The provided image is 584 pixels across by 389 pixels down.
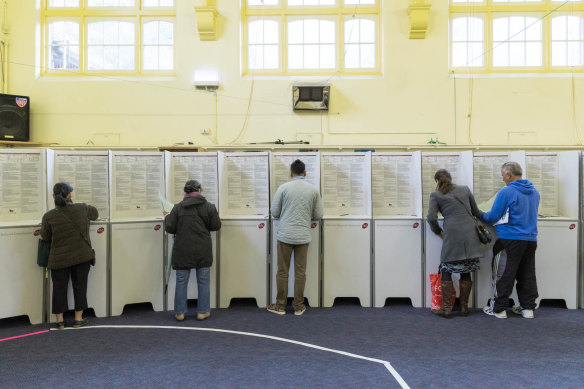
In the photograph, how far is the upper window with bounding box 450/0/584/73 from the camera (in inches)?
269

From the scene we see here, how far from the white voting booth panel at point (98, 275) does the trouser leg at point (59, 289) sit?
1.20ft

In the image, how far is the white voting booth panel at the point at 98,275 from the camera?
13.2 feet

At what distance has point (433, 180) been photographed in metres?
4.57

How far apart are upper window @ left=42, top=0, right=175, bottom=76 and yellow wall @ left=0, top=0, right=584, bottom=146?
255 mm

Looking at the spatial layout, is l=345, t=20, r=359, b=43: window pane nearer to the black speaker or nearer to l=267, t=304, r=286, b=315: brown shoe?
l=267, t=304, r=286, b=315: brown shoe

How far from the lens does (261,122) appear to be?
683cm

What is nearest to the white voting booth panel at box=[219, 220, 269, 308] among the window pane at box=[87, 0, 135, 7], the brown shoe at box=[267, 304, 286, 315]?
the brown shoe at box=[267, 304, 286, 315]

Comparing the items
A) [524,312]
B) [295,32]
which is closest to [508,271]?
[524,312]

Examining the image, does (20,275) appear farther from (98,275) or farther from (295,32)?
(295,32)

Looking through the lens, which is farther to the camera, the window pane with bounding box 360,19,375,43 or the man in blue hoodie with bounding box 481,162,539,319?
the window pane with bounding box 360,19,375,43

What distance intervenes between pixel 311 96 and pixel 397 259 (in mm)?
3494

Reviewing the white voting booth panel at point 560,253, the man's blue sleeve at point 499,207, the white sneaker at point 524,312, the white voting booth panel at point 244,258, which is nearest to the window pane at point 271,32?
the white voting booth panel at point 244,258

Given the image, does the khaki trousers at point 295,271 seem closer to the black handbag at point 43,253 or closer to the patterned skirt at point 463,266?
the patterned skirt at point 463,266

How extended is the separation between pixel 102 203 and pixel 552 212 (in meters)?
5.31
